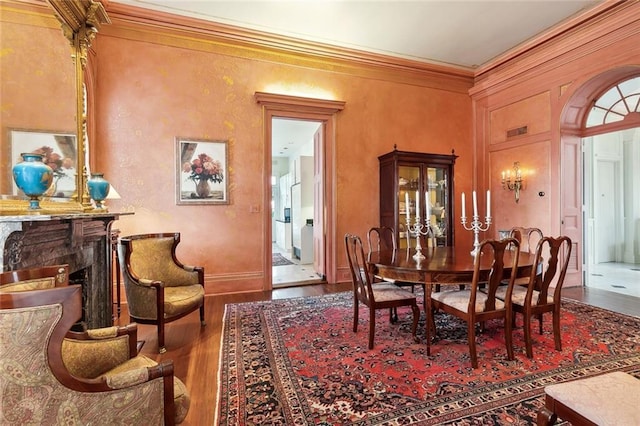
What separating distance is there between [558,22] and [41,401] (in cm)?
603

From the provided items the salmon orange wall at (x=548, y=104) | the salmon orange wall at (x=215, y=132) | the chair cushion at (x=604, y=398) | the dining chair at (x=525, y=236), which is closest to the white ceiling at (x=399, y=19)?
the salmon orange wall at (x=548, y=104)

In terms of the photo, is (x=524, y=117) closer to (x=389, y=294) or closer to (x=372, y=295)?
(x=389, y=294)

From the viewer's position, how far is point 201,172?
4.14m

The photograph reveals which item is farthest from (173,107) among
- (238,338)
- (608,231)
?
(608,231)

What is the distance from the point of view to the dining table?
2275 mm

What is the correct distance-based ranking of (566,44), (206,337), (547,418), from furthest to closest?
(566,44) → (206,337) → (547,418)

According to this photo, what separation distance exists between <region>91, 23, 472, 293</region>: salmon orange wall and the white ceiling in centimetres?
48

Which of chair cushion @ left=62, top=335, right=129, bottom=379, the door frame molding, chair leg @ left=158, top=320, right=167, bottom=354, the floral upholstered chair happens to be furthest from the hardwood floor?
the floral upholstered chair

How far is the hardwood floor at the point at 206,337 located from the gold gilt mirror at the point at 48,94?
1.35 meters

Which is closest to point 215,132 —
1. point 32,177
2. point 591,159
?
point 32,177

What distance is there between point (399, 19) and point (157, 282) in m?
4.25

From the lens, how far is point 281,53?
4.49 meters

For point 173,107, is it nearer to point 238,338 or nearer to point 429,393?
point 238,338

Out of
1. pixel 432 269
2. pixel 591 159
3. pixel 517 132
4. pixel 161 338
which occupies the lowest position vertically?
pixel 161 338
